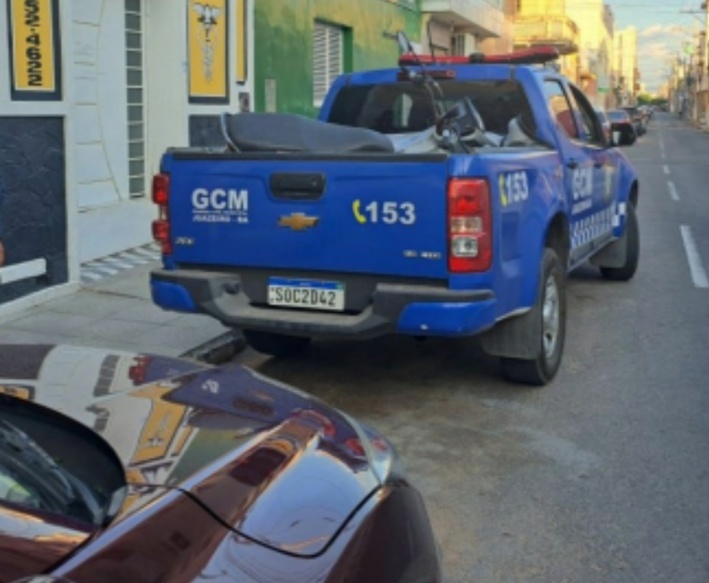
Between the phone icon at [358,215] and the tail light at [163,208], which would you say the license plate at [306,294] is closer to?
the phone icon at [358,215]

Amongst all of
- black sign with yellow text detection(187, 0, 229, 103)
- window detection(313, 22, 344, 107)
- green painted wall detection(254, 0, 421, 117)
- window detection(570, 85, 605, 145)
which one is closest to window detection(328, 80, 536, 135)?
window detection(570, 85, 605, 145)

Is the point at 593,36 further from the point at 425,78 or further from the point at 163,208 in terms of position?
the point at 163,208

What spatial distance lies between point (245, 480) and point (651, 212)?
14673 mm

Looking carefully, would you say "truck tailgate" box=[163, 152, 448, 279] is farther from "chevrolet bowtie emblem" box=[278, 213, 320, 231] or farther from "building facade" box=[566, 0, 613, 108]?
"building facade" box=[566, 0, 613, 108]

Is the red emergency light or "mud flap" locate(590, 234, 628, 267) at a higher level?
the red emergency light

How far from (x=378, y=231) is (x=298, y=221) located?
1.54 feet

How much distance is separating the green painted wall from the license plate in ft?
24.2

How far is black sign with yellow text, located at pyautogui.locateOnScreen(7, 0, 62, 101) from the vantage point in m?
7.73

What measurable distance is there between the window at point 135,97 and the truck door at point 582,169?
5.12 metres

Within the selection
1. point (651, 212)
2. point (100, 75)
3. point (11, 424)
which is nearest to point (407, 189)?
point (11, 424)

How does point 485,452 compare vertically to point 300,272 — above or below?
below

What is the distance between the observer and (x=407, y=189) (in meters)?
5.18

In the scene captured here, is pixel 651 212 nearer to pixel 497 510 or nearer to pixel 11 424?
pixel 497 510

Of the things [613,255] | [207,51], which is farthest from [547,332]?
[207,51]
